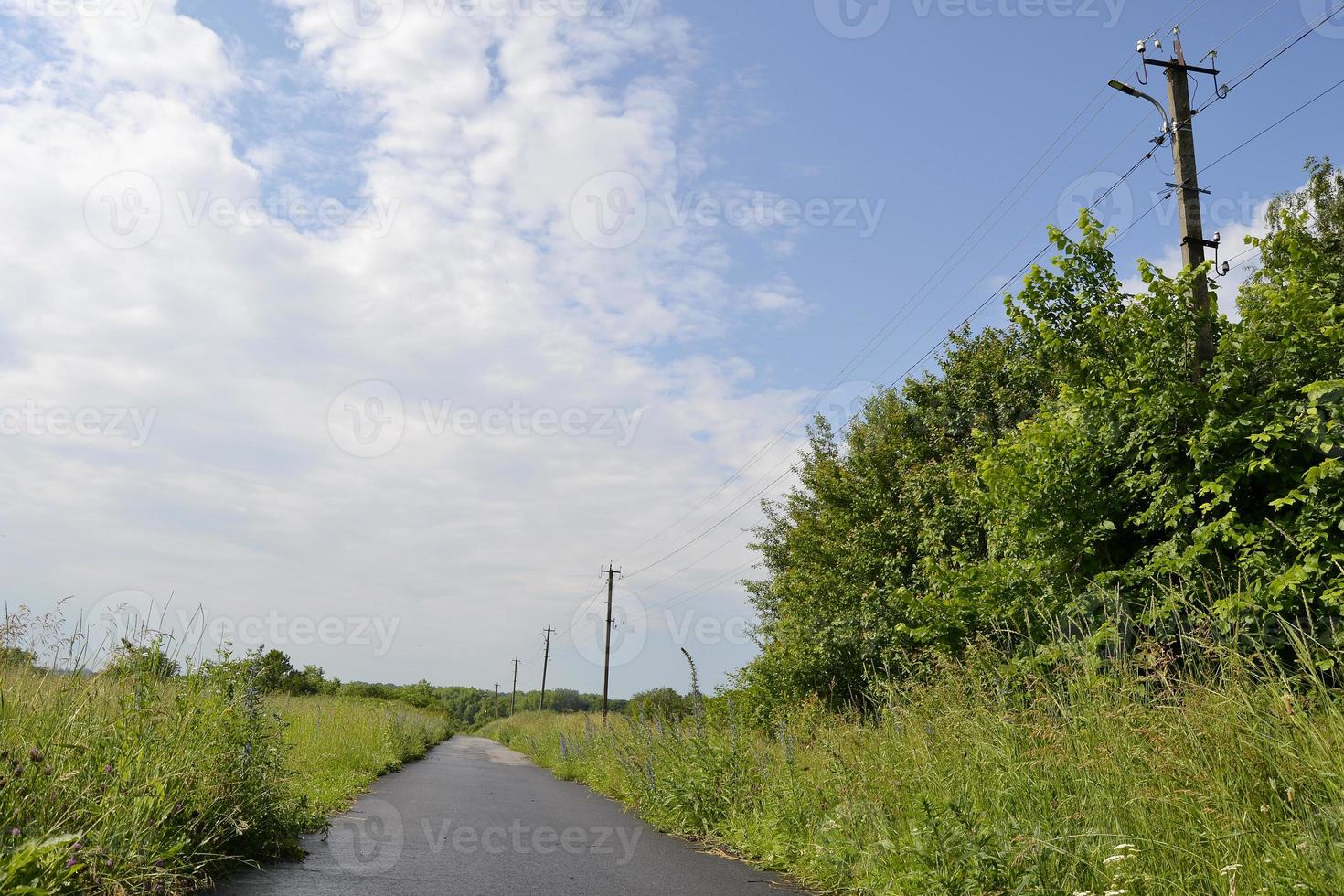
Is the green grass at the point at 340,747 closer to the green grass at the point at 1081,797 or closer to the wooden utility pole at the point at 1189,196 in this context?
the green grass at the point at 1081,797

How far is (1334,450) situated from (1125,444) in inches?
100

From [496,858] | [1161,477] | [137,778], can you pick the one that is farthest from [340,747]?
[1161,477]

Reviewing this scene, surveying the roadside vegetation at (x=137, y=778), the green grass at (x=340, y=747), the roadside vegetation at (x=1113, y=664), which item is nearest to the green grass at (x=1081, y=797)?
the roadside vegetation at (x=1113, y=664)

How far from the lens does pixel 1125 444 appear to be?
10703 mm

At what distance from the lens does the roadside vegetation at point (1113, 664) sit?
16.2ft

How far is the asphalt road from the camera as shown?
6.77 metres

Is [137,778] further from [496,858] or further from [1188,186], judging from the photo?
[1188,186]

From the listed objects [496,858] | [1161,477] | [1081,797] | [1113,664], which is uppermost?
[1161,477]

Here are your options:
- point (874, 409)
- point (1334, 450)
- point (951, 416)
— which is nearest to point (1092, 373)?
point (1334, 450)

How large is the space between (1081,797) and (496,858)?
5361mm

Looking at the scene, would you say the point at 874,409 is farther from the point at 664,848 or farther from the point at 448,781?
the point at 664,848

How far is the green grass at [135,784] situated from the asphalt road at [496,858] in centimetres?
45

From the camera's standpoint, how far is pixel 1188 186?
39.1 feet

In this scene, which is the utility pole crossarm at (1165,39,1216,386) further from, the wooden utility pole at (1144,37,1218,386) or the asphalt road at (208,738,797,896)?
the asphalt road at (208,738,797,896)
